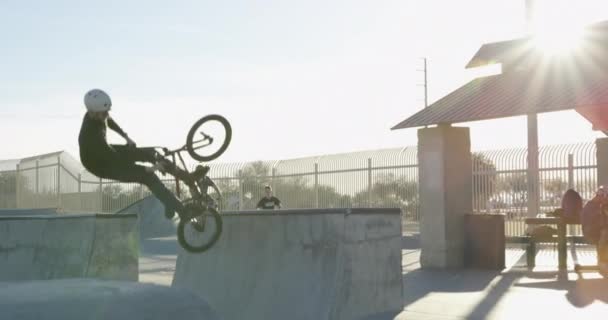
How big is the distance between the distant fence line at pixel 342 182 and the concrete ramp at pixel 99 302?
13.0 meters

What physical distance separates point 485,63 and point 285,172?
7786 millimetres

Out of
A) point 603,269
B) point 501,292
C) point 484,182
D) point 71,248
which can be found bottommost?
point 501,292

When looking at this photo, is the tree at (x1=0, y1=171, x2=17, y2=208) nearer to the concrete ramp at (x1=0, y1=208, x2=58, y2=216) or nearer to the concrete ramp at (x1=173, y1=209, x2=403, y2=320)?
the concrete ramp at (x1=0, y1=208, x2=58, y2=216)

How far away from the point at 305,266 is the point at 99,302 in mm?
2801

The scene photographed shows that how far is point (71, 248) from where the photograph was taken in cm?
1255

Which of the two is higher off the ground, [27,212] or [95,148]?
[95,148]

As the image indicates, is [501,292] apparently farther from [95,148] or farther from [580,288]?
[95,148]

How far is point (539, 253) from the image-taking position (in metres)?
19.4

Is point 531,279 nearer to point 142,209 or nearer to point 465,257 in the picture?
point 465,257

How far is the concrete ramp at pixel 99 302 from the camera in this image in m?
7.22

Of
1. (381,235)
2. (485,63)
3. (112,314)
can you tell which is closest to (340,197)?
(485,63)

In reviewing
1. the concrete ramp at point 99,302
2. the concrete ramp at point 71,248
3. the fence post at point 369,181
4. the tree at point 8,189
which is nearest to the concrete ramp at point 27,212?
the tree at point 8,189

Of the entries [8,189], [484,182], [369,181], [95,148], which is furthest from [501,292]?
[8,189]

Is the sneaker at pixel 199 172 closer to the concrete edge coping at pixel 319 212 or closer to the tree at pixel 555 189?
the concrete edge coping at pixel 319 212
